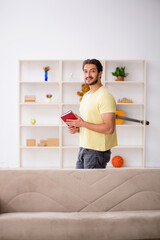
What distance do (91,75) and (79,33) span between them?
286 cm

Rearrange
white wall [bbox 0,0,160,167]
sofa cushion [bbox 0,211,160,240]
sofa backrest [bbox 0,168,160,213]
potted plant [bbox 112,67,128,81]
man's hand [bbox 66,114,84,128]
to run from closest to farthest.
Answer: sofa cushion [bbox 0,211,160,240] → sofa backrest [bbox 0,168,160,213] → man's hand [bbox 66,114,84,128] → potted plant [bbox 112,67,128,81] → white wall [bbox 0,0,160,167]

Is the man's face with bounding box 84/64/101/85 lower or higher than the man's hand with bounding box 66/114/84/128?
higher

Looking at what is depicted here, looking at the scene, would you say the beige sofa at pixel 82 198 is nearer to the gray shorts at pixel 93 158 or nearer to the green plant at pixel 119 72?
the gray shorts at pixel 93 158

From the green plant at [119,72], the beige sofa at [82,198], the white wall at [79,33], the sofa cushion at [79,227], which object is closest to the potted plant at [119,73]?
the green plant at [119,72]

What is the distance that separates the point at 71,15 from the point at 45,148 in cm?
225

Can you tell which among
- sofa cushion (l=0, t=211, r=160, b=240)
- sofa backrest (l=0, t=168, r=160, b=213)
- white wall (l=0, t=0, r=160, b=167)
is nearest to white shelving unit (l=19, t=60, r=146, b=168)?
white wall (l=0, t=0, r=160, b=167)

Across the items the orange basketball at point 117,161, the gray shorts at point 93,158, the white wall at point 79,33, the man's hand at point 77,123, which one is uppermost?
the white wall at point 79,33

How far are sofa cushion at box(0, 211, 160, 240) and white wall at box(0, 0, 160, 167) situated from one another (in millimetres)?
3195

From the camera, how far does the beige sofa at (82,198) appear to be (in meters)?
1.70

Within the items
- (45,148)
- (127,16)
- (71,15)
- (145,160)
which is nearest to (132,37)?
(127,16)

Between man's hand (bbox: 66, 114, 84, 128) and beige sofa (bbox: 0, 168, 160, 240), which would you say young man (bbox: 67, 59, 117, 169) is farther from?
beige sofa (bbox: 0, 168, 160, 240)

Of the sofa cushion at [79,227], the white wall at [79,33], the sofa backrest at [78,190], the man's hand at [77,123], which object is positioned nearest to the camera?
the sofa cushion at [79,227]

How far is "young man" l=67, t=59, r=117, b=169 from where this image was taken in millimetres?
1980

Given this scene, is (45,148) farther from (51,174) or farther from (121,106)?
(51,174)
